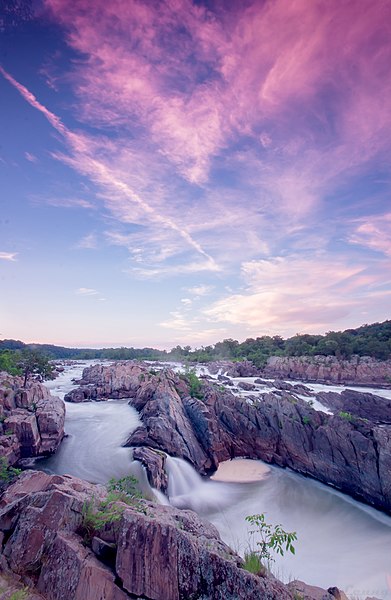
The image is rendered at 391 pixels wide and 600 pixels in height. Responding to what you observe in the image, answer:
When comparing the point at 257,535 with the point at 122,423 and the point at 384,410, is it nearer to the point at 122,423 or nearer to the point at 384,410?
the point at 122,423

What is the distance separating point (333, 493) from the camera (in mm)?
18703

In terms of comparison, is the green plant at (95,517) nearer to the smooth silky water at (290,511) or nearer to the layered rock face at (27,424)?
the smooth silky water at (290,511)

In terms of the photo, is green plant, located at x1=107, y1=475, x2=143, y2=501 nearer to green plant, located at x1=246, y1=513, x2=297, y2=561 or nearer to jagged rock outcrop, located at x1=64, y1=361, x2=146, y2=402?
green plant, located at x1=246, y1=513, x2=297, y2=561

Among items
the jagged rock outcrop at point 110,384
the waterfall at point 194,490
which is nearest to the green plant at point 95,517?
the waterfall at point 194,490

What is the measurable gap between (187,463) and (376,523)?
37.2ft

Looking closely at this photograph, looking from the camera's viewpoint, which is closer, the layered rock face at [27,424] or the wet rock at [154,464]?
the wet rock at [154,464]

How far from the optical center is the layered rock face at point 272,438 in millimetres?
17844

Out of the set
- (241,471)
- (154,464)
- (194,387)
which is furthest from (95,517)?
(194,387)

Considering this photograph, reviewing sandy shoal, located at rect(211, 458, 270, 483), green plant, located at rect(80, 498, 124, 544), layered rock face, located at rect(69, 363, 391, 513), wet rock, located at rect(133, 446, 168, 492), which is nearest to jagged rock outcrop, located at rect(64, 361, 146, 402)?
layered rock face, located at rect(69, 363, 391, 513)

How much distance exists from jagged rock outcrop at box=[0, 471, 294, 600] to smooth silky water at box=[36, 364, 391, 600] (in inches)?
270

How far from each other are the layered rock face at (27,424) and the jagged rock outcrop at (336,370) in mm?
46413

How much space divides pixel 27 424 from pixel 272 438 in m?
18.1

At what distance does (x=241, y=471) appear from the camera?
21.6 meters

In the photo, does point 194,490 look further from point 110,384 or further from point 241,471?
point 110,384
